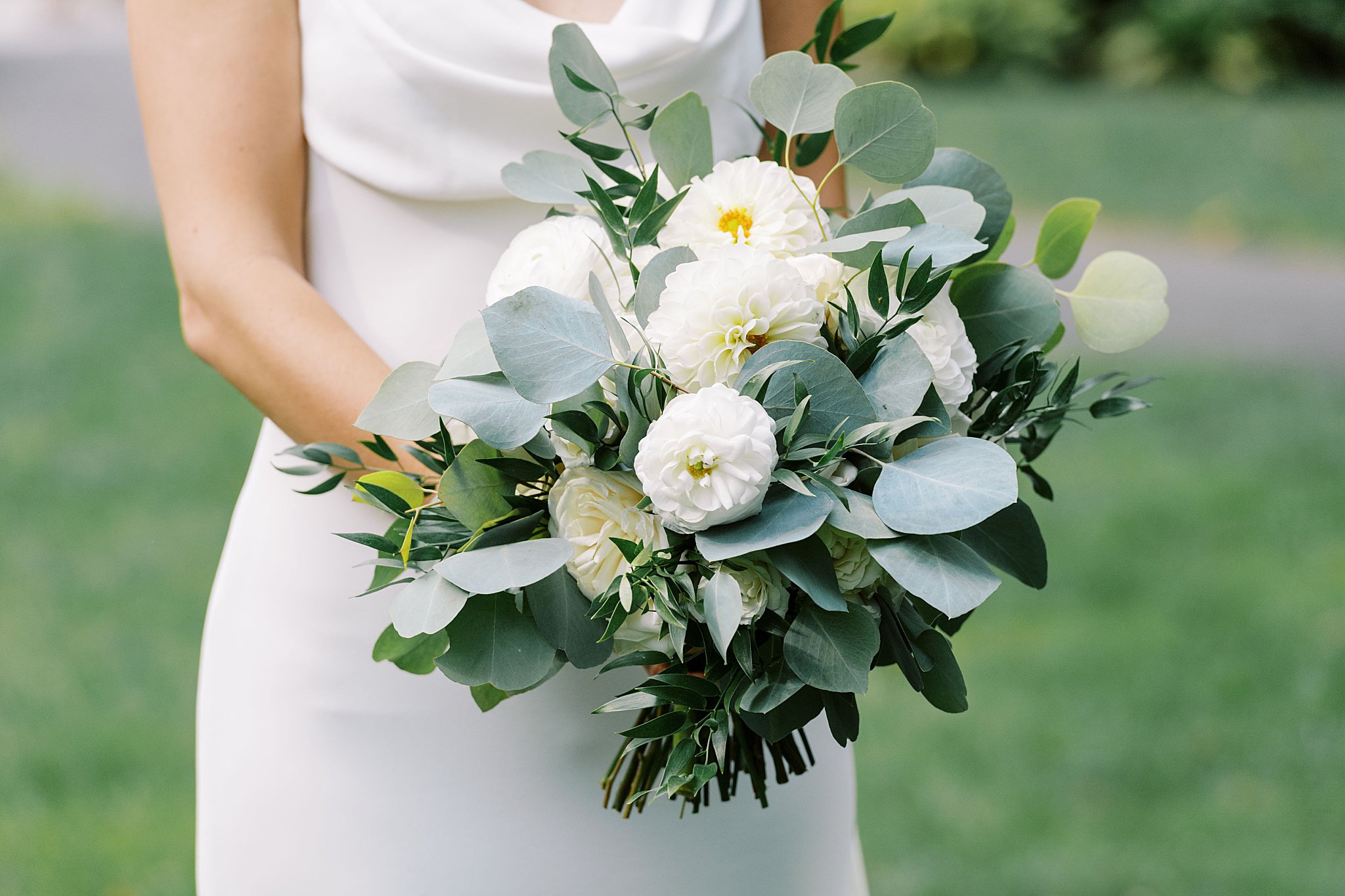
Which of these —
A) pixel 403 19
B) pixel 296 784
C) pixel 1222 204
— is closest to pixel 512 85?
pixel 403 19

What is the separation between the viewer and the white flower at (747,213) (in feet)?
4.13

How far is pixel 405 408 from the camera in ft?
4.13

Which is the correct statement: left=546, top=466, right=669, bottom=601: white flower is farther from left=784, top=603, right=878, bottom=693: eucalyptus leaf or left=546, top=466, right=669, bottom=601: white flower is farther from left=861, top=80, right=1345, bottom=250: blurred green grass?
left=861, top=80, right=1345, bottom=250: blurred green grass

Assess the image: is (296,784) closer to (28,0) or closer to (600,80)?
(600,80)

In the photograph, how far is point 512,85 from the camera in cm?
154

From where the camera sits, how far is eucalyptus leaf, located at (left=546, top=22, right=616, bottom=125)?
1307 millimetres

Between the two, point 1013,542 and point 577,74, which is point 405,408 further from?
point 1013,542

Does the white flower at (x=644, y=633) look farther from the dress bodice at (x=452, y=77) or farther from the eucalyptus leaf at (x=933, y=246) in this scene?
the dress bodice at (x=452, y=77)

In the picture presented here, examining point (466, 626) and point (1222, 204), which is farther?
point (1222, 204)

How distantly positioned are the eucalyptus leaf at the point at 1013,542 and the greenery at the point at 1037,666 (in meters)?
1.90

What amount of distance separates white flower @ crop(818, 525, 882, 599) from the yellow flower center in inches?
11.4

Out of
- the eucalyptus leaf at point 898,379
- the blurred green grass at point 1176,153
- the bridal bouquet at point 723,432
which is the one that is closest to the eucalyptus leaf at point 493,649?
the bridal bouquet at point 723,432

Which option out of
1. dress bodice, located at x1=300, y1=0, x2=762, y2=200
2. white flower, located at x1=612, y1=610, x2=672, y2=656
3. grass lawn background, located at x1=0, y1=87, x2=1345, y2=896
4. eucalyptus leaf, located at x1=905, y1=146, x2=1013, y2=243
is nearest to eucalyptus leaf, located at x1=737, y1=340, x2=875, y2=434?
white flower, located at x1=612, y1=610, x2=672, y2=656

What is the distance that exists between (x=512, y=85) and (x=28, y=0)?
2298 centimetres
